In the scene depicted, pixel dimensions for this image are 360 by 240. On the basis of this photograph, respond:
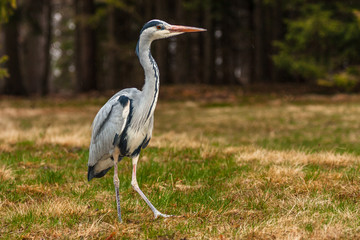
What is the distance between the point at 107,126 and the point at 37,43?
28.3 metres

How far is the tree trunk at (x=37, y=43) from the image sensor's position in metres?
22.3

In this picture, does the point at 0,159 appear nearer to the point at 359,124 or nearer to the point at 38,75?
the point at 359,124

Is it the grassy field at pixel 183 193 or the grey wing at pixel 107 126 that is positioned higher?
the grey wing at pixel 107 126

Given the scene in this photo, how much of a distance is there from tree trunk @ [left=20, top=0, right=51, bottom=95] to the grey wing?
19933mm

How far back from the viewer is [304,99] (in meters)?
18.5

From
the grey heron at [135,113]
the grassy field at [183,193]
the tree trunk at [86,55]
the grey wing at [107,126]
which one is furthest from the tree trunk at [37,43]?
the grey heron at [135,113]

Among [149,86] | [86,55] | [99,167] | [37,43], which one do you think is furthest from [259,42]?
[149,86]

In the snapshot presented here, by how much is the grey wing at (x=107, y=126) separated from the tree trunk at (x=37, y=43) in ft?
65.4

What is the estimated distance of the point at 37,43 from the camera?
29.9 meters

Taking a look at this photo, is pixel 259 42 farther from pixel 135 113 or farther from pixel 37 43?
pixel 135 113

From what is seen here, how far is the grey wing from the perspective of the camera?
3.90m

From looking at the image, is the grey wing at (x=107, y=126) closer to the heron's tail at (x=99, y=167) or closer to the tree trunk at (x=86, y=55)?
the heron's tail at (x=99, y=167)

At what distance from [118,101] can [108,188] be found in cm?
141

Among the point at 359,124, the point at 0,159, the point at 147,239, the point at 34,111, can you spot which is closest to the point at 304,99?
the point at 359,124
